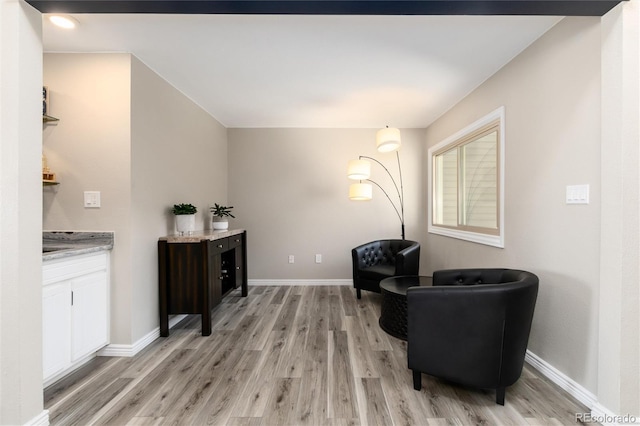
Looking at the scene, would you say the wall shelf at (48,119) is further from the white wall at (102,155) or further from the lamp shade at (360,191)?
the lamp shade at (360,191)

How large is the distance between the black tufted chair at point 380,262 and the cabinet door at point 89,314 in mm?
2716

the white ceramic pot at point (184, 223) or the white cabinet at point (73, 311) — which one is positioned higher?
the white ceramic pot at point (184, 223)

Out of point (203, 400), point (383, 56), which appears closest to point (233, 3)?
point (383, 56)

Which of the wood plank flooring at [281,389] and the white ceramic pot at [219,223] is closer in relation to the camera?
the wood plank flooring at [281,389]

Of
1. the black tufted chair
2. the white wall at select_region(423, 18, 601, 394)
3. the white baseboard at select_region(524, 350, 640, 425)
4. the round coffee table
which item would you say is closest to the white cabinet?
the round coffee table

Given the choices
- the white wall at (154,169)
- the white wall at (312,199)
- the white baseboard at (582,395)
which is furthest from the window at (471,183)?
the white wall at (154,169)

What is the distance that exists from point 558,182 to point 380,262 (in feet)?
8.22

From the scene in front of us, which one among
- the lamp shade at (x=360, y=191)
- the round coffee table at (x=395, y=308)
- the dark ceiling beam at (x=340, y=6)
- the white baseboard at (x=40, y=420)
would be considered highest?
the dark ceiling beam at (x=340, y=6)

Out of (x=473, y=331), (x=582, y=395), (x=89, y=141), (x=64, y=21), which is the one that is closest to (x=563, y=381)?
(x=582, y=395)

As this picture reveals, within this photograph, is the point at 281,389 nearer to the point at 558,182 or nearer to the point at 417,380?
the point at 417,380

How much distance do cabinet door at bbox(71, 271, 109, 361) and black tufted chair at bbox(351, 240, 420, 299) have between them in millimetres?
2716

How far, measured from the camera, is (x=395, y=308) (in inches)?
108

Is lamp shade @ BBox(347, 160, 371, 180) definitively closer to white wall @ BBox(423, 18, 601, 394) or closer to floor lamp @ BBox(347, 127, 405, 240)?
floor lamp @ BBox(347, 127, 405, 240)

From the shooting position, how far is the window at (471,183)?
108 inches
